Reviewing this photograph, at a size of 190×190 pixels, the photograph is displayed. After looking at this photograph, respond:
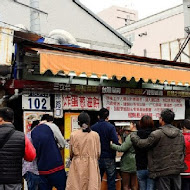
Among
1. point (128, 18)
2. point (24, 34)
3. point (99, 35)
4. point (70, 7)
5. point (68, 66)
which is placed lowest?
point (68, 66)

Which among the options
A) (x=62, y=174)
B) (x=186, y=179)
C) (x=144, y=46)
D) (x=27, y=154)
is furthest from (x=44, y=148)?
(x=144, y=46)

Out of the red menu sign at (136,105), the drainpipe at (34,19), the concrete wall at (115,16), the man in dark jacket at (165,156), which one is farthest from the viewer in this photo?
the concrete wall at (115,16)

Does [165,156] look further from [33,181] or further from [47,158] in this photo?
[33,181]

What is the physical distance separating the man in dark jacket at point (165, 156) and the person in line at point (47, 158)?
5.08 feet

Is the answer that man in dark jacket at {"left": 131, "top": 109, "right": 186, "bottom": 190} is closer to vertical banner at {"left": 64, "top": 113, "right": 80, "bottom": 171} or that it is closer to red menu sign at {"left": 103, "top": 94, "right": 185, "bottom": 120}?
vertical banner at {"left": 64, "top": 113, "right": 80, "bottom": 171}

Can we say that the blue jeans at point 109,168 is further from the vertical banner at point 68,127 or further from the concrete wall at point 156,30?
the concrete wall at point 156,30

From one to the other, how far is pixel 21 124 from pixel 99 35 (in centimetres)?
820

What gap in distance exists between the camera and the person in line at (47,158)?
5.59 meters

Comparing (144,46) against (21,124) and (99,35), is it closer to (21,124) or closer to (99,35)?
(99,35)

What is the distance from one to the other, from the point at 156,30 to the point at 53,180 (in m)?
26.6

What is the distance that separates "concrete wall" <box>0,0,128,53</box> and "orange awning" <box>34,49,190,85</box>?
6.45m

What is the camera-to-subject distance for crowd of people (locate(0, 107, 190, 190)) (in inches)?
201

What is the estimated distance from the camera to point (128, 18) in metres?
52.1

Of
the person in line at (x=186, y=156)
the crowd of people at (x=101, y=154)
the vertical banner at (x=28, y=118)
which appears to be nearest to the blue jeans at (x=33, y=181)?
the crowd of people at (x=101, y=154)
